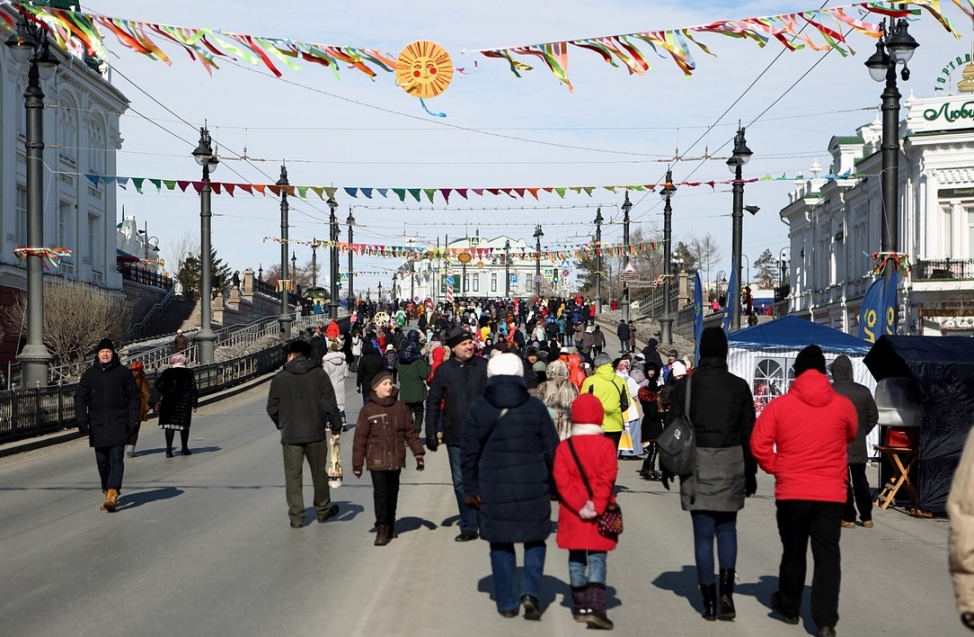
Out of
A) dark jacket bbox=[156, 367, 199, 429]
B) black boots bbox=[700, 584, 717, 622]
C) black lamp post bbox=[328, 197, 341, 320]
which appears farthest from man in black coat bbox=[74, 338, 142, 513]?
black lamp post bbox=[328, 197, 341, 320]

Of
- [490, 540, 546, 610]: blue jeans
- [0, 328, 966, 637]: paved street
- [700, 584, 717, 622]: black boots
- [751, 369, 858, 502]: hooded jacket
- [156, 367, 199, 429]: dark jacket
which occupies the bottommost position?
[0, 328, 966, 637]: paved street

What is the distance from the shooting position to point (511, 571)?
7980mm

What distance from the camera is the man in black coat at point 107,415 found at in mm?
13133

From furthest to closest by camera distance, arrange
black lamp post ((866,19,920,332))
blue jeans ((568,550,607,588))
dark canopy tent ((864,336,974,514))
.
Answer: black lamp post ((866,19,920,332)) → dark canopy tent ((864,336,974,514)) → blue jeans ((568,550,607,588))

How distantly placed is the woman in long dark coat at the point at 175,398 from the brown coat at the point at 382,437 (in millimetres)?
8720

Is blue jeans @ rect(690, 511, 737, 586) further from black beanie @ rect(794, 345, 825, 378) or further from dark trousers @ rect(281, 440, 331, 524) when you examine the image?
dark trousers @ rect(281, 440, 331, 524)

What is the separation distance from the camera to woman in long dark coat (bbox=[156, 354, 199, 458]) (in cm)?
1936

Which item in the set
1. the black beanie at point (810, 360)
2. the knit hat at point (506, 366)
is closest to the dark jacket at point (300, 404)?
the knit hat at point (506, 366)

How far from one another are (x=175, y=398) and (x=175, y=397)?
15mm

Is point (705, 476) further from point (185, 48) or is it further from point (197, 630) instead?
point (185, 48)

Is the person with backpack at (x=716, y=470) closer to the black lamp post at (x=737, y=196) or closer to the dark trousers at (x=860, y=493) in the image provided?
the dark trousers at (x=860, y=493)

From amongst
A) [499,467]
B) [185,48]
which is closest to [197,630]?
[499,467]

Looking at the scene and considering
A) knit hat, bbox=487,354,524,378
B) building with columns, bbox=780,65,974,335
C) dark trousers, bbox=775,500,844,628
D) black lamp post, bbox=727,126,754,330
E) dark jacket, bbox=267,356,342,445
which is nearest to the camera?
dark trousers, bbox=775,500,844,628

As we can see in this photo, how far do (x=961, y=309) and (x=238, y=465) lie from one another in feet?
102
